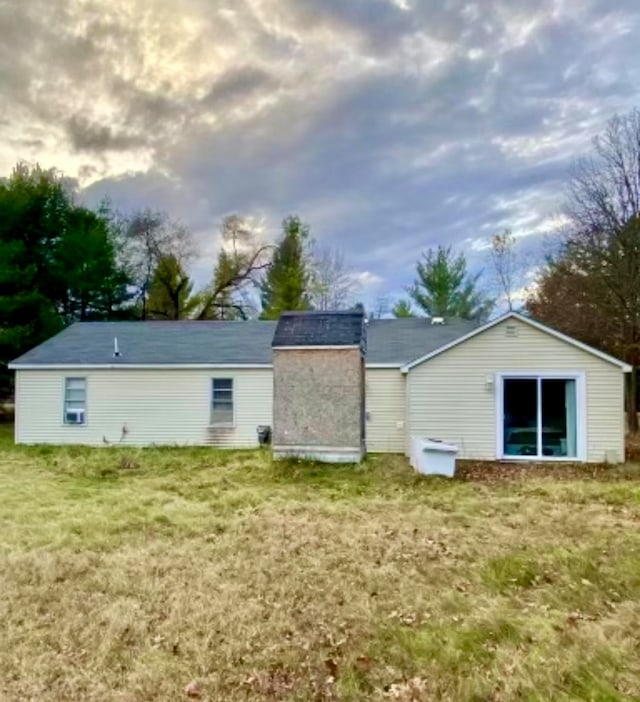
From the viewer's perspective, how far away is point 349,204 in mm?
25266

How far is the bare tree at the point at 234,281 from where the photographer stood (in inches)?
1310

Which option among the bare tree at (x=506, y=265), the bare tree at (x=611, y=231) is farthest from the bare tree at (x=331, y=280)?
the bare tree at (x=611, y=231)

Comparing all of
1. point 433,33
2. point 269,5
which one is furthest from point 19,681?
point 433,33

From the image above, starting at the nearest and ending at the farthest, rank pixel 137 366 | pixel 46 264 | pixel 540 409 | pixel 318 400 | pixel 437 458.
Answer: pixel 437 458
pixel 540 409
pixel 318 400
pixel 137 366
pixel 46 264

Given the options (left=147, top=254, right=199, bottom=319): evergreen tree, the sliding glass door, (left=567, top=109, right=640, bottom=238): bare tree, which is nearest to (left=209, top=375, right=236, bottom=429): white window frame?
the sliding glass door

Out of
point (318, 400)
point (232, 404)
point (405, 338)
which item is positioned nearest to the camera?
point (318, 400)

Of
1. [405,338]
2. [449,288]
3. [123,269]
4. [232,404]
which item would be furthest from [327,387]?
[123,269]

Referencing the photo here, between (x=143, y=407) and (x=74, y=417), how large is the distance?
230 centimetres

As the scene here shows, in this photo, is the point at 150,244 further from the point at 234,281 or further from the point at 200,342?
the point at 200,342

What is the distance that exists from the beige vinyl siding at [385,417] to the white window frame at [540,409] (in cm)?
308

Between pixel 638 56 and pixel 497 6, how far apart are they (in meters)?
4.75

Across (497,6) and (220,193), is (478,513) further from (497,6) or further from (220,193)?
(220,193)

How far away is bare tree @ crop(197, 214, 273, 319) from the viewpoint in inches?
1310

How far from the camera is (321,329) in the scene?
13.6 m
